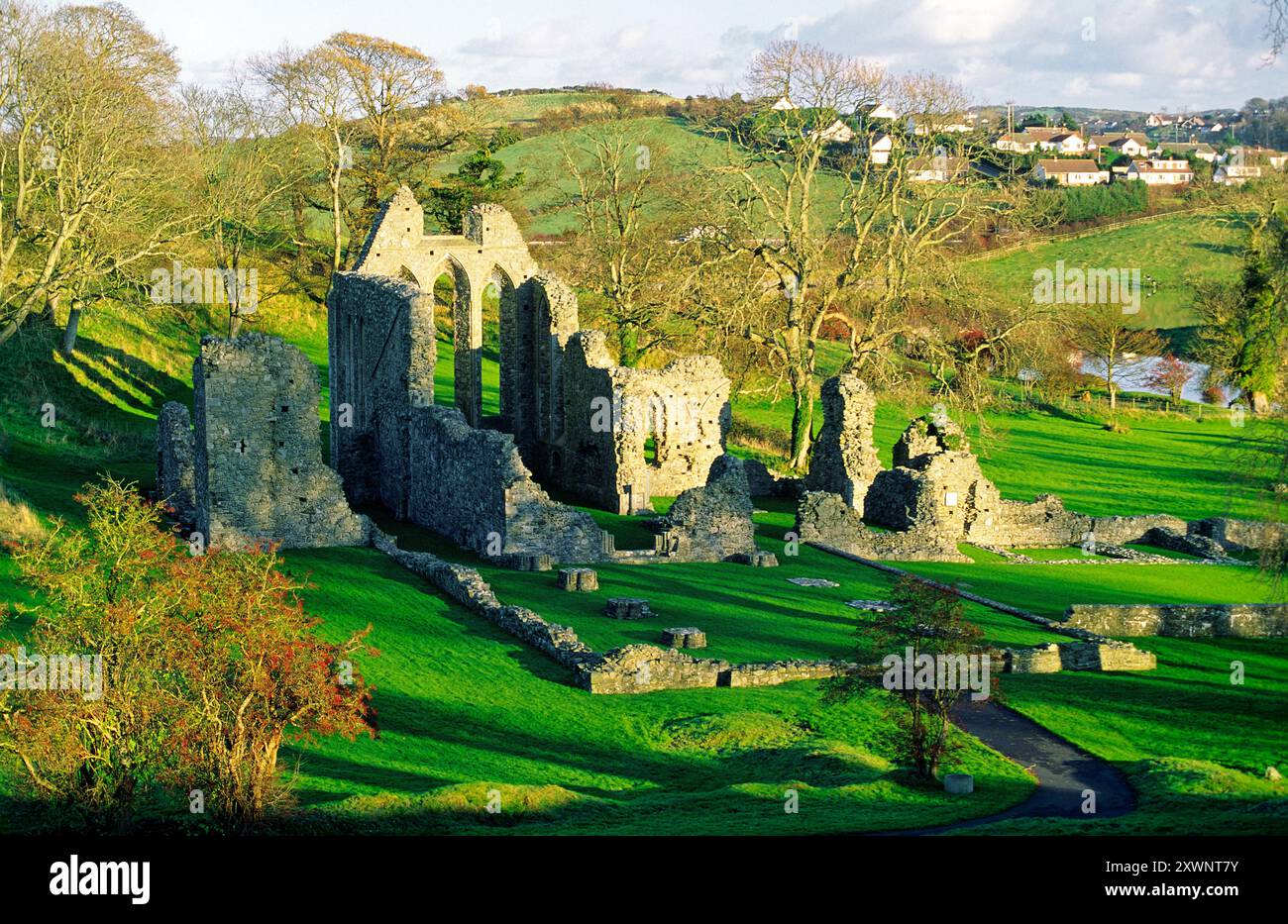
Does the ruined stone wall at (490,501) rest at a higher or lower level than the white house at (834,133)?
lower

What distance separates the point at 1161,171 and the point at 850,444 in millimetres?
76903

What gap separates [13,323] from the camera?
129 feet

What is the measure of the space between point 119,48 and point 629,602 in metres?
29.2

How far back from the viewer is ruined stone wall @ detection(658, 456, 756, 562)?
35281 millimetres

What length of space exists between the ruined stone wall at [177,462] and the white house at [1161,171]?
80059 mm

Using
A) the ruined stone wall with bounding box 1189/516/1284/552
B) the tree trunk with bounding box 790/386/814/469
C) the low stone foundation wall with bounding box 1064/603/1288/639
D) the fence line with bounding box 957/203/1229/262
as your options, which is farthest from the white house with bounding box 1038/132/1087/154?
the low stone foundation wall with bounding box 1064/603/1288/639

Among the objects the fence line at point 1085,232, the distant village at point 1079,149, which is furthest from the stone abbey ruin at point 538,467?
the fence line at point 1085,232

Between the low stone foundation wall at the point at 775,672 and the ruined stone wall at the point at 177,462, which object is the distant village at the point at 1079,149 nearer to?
the ruined stone wall at the point at 177,462

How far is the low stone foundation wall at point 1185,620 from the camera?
30.5 metres

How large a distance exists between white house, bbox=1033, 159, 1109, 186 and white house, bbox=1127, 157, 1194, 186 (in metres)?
2.17

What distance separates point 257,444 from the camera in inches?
1278
